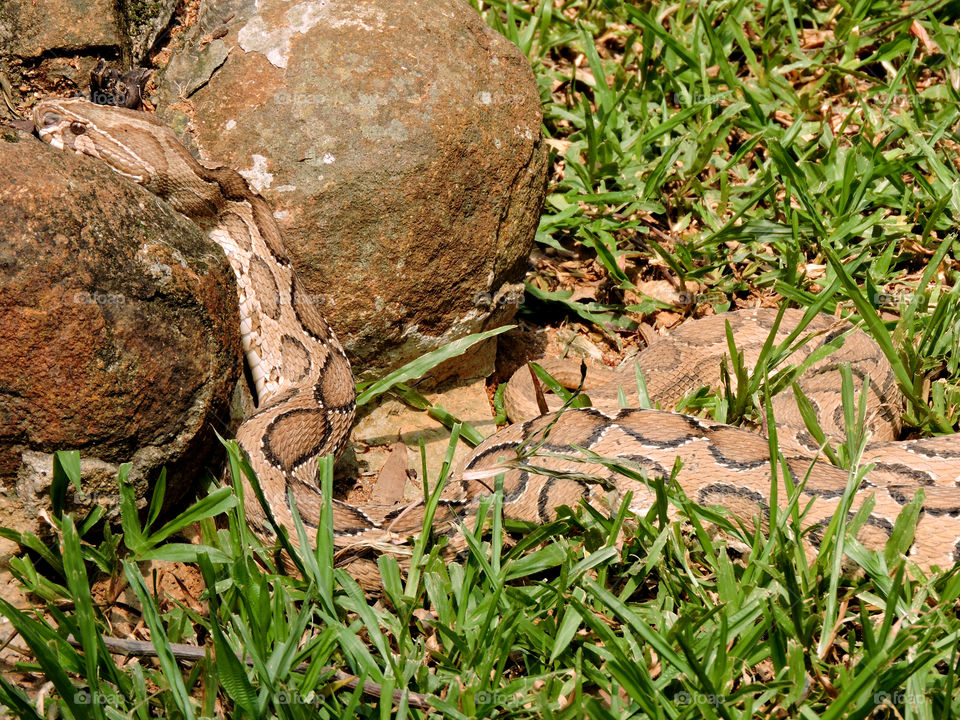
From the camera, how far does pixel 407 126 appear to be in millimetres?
4695

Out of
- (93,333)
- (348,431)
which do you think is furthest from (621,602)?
(93,333)

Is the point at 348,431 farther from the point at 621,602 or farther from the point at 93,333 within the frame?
the point at 621,602

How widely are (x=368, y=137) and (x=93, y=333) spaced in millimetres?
1742

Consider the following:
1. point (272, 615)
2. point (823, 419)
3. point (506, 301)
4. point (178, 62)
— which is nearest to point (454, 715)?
point (272, 615)

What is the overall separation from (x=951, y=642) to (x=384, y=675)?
211 centimetres

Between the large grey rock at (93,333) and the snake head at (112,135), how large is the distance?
0.59 metres

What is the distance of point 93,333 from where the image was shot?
3.66 m

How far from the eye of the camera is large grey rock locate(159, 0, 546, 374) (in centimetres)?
467

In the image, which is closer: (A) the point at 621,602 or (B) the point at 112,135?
(A) the point at 621,602

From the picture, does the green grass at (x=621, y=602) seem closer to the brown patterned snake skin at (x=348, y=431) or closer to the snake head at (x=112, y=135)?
the brown patterned snake skin at (x=348, y=431)

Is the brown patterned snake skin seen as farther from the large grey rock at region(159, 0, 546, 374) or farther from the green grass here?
the green grass

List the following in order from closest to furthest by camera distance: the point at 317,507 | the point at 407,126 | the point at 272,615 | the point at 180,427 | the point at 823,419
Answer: the point at 272,615, the point at 180,427, the point at 317,507, the point at 407,126, the point at 823,419

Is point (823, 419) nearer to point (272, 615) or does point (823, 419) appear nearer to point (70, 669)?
point (272, 615)

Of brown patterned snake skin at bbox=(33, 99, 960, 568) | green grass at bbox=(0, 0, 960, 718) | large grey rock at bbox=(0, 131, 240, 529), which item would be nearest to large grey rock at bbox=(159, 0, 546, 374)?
brown patterned snake skin at bbox=(33, 99, 960, 568)
